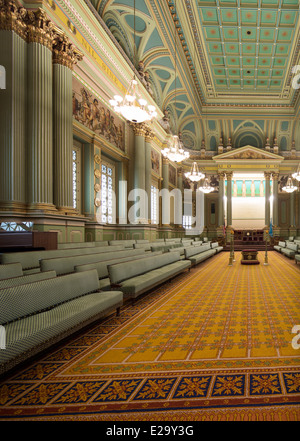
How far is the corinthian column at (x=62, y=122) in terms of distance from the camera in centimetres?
859

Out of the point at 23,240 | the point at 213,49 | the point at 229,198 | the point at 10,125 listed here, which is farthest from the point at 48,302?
the point at 229,198

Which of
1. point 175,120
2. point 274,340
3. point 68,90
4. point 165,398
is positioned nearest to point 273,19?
point 175,120

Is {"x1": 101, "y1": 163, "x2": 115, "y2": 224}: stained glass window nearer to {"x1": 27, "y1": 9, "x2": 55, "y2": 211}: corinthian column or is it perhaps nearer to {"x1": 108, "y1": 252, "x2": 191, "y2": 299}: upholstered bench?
{"x1": 27, "y1": 9, "x2": 55, "y2": 211}: corinthian column

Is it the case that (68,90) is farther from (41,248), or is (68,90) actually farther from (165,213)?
(165,213)

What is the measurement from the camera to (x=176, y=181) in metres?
23.4

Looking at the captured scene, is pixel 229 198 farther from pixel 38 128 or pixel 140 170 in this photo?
pixel 38 128

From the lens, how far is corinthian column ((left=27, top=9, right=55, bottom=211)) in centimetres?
775

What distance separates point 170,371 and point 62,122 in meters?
7.71

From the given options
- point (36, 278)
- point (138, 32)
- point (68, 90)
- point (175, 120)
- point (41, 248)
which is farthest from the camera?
point (175, 120)

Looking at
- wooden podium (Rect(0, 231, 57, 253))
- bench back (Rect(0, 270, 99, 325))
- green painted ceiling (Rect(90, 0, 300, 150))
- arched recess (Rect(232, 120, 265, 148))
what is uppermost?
green painted ceiling (Rect(90, 0, 300, 150))

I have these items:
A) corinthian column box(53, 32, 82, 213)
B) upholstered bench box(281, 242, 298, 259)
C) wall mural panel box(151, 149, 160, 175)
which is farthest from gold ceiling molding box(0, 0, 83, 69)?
upholstered bench box(281, 242, 298, 259)

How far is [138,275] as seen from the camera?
6082mm

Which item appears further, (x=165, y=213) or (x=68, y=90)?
(x=165, y=213)
